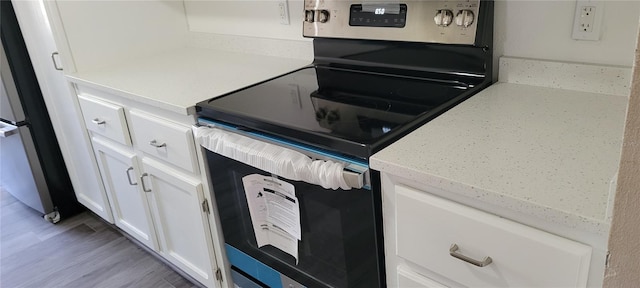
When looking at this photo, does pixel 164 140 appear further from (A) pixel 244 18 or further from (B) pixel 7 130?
(B) pixel 7 130

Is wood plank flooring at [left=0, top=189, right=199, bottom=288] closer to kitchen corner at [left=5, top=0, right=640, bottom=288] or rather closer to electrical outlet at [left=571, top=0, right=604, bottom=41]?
kitchen corner at [left=5, top=0, right=640, bottom=288]

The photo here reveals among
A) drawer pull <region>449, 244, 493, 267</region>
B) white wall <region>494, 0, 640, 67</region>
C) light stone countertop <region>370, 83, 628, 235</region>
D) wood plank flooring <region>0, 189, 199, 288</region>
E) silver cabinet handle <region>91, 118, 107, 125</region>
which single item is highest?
white wall <region>494, 0, 640, 67</region>

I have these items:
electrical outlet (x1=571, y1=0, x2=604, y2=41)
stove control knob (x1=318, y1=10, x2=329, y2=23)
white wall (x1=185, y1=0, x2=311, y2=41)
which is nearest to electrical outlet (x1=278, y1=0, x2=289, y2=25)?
white wall (x1=185, y1=0, x2=311, y2=41)

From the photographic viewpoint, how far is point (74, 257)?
2334 millimetres

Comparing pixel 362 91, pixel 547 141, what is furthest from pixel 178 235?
pixel 547 141

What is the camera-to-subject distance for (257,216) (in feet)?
4.75

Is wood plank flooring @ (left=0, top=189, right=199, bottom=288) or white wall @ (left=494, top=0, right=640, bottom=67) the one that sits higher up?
white wall @ (left=494, top=0, right=640, bottom=67)

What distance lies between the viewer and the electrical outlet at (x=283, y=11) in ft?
6.48

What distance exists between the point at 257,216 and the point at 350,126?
0.45 meters

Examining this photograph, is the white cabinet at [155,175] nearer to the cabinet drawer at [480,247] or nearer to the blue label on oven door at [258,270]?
the blue label on oven door at [258,270]

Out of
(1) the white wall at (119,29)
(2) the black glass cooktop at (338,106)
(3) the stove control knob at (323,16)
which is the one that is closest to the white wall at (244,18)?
(1) the white wall at (119,29)

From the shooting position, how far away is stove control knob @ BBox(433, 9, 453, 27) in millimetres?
1386

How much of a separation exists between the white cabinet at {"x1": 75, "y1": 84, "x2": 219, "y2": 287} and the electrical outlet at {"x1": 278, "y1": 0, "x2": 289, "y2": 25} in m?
0.68

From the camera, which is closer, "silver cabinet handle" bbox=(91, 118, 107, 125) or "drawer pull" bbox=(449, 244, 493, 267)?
"drawer pull" bbox=(449, 244, 493, 267)
